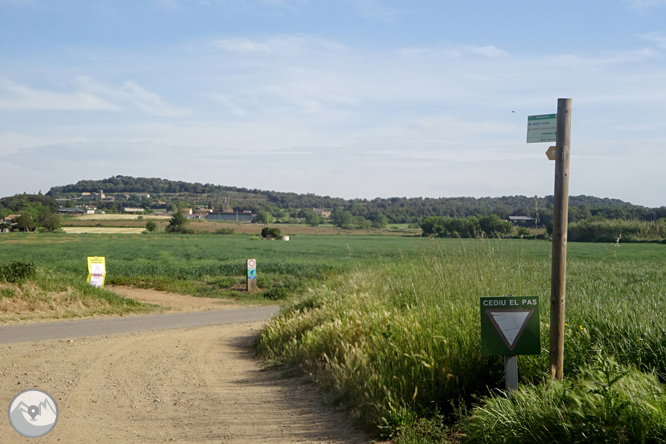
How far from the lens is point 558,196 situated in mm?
5273

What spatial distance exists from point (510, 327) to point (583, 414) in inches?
52.6

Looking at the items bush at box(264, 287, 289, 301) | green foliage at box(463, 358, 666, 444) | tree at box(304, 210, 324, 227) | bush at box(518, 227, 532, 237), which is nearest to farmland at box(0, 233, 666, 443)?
green foliage at box(463, 358, 666, 444)

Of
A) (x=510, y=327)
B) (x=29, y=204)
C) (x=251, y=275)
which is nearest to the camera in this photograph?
(x=510, y=327)

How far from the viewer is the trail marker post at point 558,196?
5215 mm

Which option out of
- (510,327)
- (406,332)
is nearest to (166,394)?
(406,332)

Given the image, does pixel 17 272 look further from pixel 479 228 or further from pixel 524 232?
pixel 524 232

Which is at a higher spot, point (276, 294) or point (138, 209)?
point (138, 209)

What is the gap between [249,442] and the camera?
211 inches

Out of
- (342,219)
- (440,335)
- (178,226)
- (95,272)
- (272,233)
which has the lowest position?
(272,233)

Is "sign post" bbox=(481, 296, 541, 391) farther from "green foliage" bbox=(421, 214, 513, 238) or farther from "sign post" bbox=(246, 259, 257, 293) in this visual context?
"sign post" bbox=(246, 259, 257, 293)

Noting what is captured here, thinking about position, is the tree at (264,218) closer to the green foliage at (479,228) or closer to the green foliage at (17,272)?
the green foliage at (17,272)

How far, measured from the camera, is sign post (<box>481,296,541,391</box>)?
5.14 meters

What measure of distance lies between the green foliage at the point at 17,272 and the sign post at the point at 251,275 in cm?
840

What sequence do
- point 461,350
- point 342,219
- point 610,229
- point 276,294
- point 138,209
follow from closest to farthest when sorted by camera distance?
point 461,350 → point 610,229 → point 276,294 → point 342,219 → point 138,209
